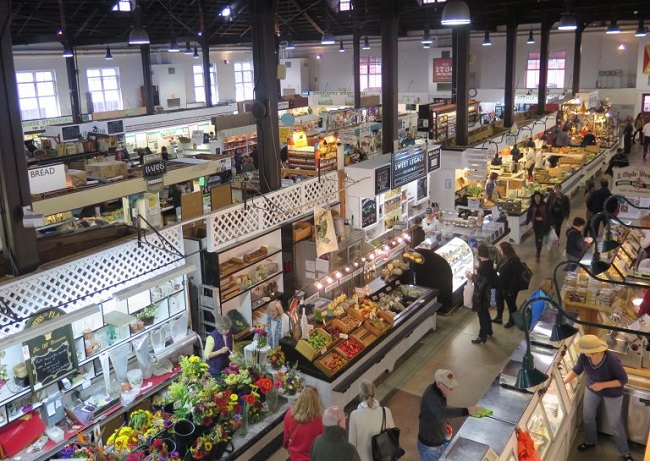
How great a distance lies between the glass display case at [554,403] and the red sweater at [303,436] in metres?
2.32

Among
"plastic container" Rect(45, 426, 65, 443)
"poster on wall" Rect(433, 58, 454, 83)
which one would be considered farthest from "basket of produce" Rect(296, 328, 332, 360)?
"poster on wall" Rect(433, 58, 454, 83)

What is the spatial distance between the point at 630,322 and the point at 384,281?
3.43m

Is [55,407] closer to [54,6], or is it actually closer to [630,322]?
Result: [630,322]

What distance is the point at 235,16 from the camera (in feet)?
70.5

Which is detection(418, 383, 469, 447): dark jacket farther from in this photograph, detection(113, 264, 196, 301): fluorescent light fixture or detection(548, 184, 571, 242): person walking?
detection(548, 184, 571, 242): person walking

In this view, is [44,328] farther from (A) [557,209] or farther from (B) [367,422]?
(A) [557,209]

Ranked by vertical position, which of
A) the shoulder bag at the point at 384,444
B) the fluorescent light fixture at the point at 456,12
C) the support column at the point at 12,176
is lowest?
the shoulder bag at the point at 384,444

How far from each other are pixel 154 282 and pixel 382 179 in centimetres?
455

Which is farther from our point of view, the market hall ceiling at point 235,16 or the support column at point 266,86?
the market hall ceiling at point 235,16

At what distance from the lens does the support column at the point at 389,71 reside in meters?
11.4

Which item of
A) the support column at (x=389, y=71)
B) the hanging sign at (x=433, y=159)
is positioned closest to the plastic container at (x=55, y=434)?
the support column at (x=389, y=71)

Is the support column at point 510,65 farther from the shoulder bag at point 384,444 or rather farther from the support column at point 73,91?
the shoulder bag at point 384,444

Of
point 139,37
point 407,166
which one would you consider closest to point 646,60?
point 407,166

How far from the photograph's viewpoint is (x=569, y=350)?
690cm
